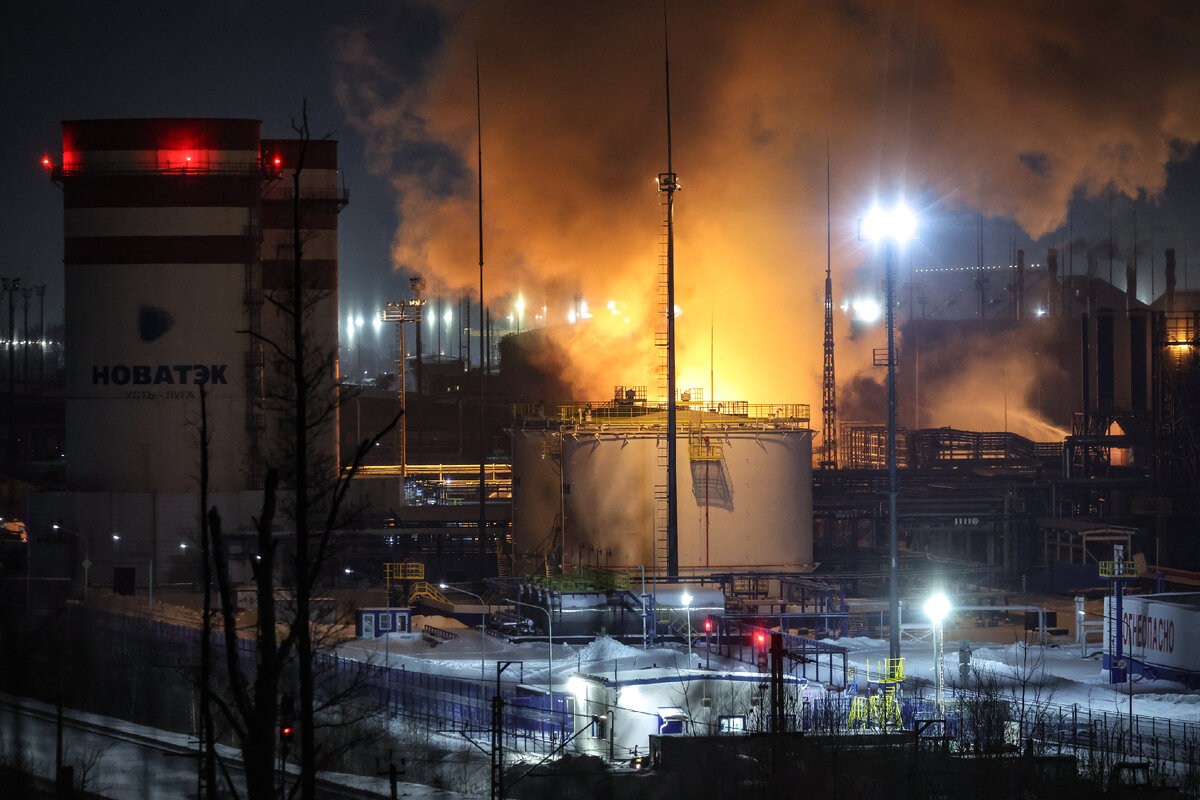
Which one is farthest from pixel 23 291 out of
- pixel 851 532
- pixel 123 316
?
pixel 851 532

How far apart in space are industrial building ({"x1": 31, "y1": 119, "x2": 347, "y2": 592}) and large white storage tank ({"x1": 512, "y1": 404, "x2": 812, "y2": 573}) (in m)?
11.6

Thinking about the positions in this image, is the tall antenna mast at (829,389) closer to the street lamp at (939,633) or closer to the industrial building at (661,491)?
the industrial building at (661,491)

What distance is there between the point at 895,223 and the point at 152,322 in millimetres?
29388

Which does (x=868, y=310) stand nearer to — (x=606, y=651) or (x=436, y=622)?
(x=436, y=622)

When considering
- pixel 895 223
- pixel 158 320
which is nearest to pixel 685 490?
pixel 895 223

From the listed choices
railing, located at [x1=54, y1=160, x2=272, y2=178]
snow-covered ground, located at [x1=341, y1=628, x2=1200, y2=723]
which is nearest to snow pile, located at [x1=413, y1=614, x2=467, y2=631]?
snow-covered ground, located at [x1=341, y1=628, x2=1200, y2=723]

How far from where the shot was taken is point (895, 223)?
79.6 ft

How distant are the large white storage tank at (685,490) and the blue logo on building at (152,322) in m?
14.8

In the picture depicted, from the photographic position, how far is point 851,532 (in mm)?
57562

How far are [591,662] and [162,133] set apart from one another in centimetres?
2570

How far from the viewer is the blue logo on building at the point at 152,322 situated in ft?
150

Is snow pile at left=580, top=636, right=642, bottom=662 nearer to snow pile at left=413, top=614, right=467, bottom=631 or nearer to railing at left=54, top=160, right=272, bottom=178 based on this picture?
snow pile at left=413, top=614, right=467, bottom=631

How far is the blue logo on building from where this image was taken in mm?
45719

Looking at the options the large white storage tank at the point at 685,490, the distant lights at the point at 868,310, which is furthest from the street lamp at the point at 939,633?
the distant lights at the point at 868,310
